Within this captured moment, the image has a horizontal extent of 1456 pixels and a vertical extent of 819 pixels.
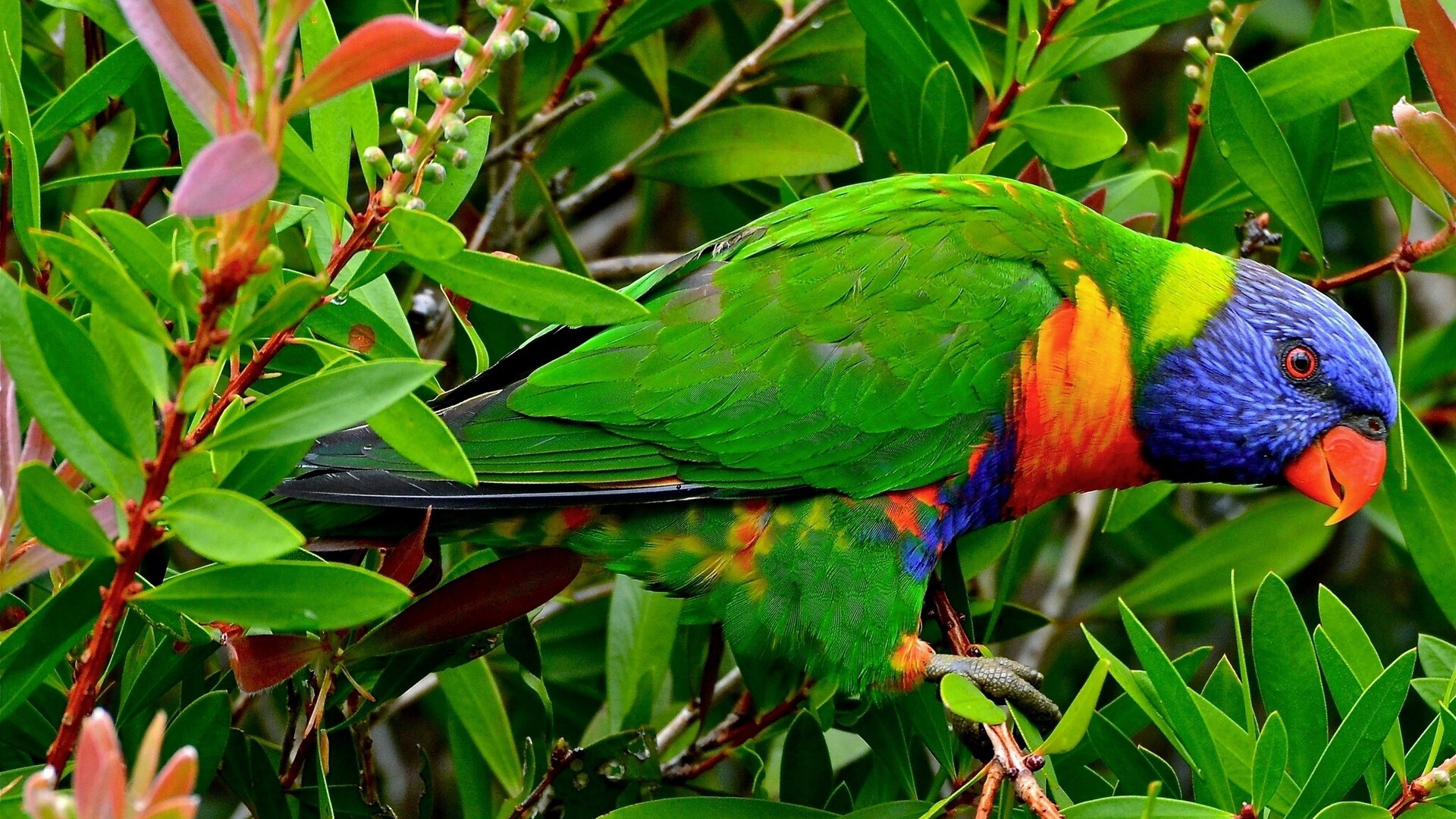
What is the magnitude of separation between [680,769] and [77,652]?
98cm

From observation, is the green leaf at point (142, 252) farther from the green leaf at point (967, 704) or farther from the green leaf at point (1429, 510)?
the green leaf at point (1429, 510)

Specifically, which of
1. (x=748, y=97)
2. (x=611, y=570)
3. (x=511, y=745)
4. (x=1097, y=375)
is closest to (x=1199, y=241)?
(x=1097, y=375)

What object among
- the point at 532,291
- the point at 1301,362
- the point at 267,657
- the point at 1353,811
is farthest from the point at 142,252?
the point at 1301,362

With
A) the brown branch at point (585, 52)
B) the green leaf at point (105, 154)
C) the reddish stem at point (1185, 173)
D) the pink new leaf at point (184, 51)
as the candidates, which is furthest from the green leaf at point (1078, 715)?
the green leaf at point (105, 154)

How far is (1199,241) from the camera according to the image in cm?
254

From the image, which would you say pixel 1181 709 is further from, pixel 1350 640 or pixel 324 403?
pixel 324 403

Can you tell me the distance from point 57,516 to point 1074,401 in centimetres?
158

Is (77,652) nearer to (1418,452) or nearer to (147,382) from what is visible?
(147,382)

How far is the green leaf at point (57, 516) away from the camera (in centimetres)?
94

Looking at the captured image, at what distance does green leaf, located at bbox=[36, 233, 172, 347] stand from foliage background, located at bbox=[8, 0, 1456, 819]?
1 cm

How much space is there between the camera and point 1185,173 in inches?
81.7

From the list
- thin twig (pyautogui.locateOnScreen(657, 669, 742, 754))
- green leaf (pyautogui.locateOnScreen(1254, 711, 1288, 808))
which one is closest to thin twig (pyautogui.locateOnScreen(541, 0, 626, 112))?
thin twig (pyautogui.locateOnScreen(657, 669, 742, 754))

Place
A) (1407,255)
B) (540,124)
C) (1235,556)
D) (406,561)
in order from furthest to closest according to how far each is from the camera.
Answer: (1235,556)
(540,124)
(1407,255)
(406,561)

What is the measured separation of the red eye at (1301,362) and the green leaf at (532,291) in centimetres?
146
